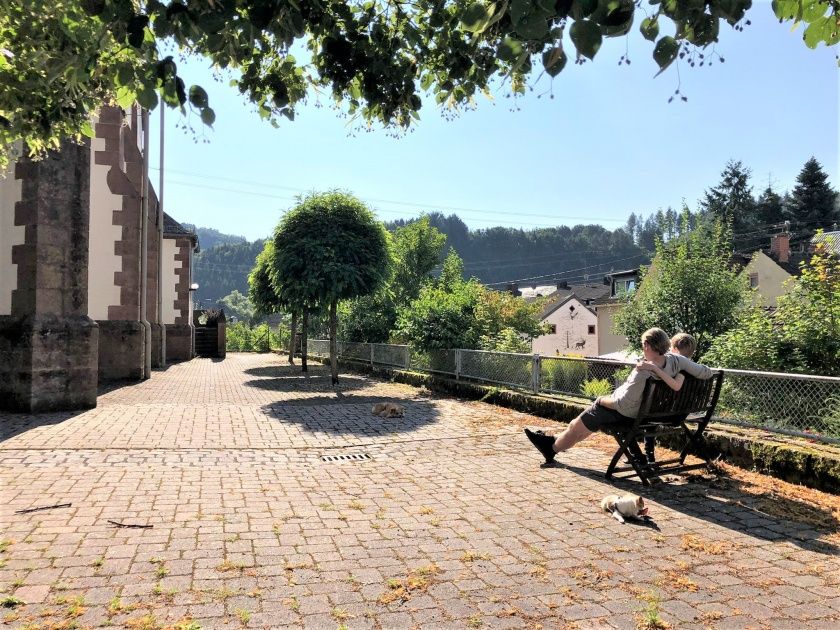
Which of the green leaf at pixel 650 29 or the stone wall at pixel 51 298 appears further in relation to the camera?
the stone wall at pixel 51 298

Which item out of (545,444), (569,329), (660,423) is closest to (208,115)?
(545,444)

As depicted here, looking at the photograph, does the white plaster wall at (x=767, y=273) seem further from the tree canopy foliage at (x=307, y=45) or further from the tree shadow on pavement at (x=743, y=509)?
the tree canopy foliage at (x=307, y=45)

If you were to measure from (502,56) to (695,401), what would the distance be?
12.8 ft

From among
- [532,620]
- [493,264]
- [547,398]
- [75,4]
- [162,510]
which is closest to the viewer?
[532,620]

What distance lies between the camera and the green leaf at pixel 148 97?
3.53 metres

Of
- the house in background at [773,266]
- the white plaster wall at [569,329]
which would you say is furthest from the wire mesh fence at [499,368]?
the white plaster wall at [569,329]

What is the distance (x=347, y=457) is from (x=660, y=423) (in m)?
3.30

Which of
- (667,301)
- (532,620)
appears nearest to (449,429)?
(532,620)

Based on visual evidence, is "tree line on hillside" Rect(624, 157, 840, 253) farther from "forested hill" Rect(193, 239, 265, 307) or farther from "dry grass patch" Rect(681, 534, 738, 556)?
"forested hill" Rect(193, 239, 265, 307)

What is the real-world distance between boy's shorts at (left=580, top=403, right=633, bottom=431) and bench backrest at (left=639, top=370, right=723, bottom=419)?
0.82ft

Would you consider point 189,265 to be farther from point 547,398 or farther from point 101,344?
point 547,398

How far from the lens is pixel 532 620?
282 cm

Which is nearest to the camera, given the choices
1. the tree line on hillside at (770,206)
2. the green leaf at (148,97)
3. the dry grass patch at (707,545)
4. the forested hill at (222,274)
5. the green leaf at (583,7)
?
the green leaf at (583,7)

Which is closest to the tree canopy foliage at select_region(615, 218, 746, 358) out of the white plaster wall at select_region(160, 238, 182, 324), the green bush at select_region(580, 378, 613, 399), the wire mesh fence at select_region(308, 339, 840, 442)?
the wire mesh fence at select_region(308, 339, 840, 442)
